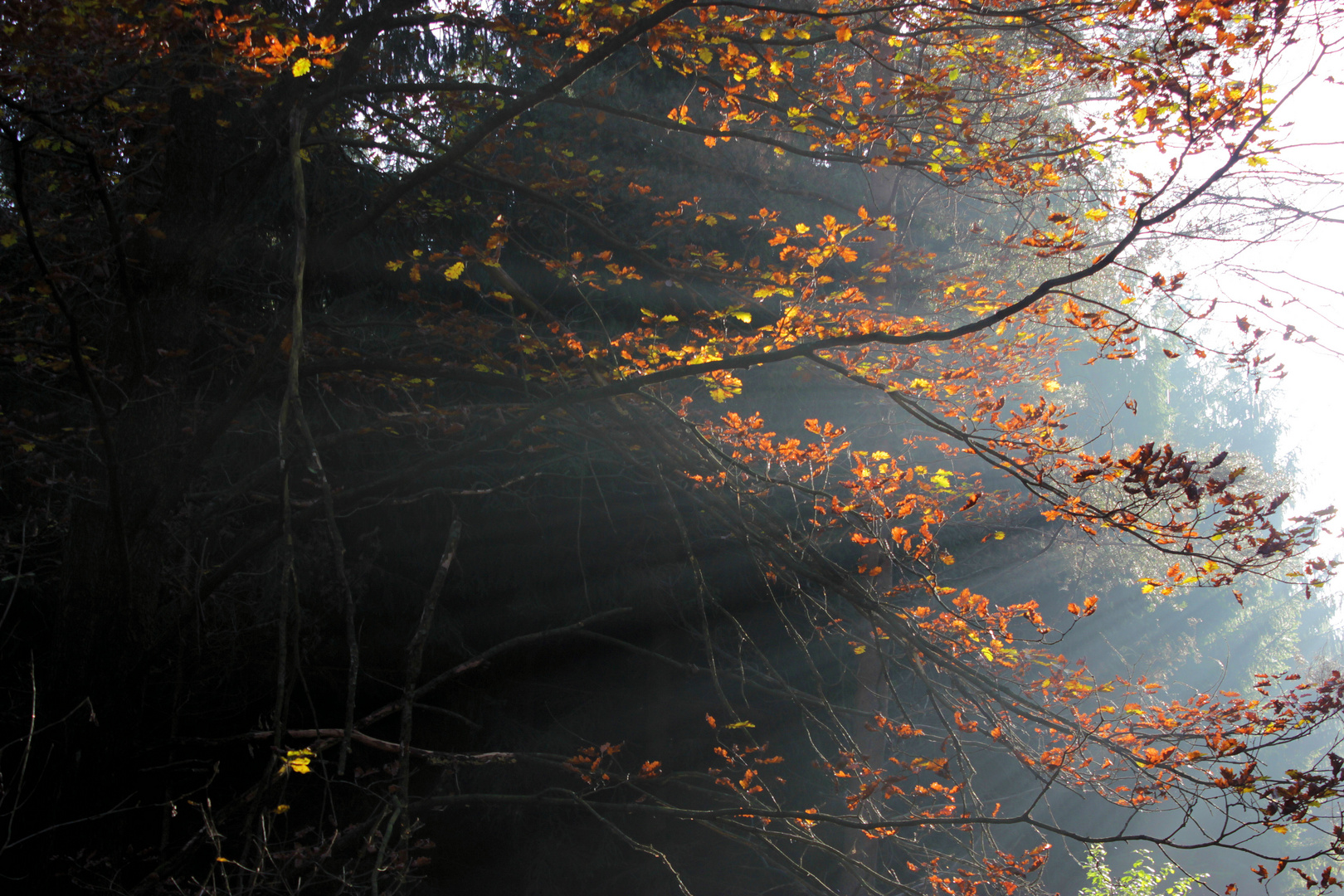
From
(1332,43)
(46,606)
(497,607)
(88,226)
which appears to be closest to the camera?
(1332,43)

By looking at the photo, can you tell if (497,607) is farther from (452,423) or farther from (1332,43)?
(1332,43)

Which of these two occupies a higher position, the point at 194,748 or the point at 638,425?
the point at 638,425

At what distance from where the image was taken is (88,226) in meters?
4.72

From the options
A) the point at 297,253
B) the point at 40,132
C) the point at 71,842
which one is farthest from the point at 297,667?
the point at 40,132

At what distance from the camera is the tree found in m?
2.69

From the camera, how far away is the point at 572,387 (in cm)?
425

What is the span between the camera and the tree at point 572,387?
8.84ft

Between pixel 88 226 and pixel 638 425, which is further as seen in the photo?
pixel 88 226

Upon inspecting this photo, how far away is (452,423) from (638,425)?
5.99 ft

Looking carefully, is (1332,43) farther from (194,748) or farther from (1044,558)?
(1044,558)

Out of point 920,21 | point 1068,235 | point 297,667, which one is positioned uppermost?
point 920,21

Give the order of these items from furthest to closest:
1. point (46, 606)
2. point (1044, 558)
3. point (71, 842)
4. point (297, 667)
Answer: point (1044, 558), point (46, 606), point (71, 842), point (297, 667)

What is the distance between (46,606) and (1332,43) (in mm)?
8168

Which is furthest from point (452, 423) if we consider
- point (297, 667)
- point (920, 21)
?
point (920, 21)
